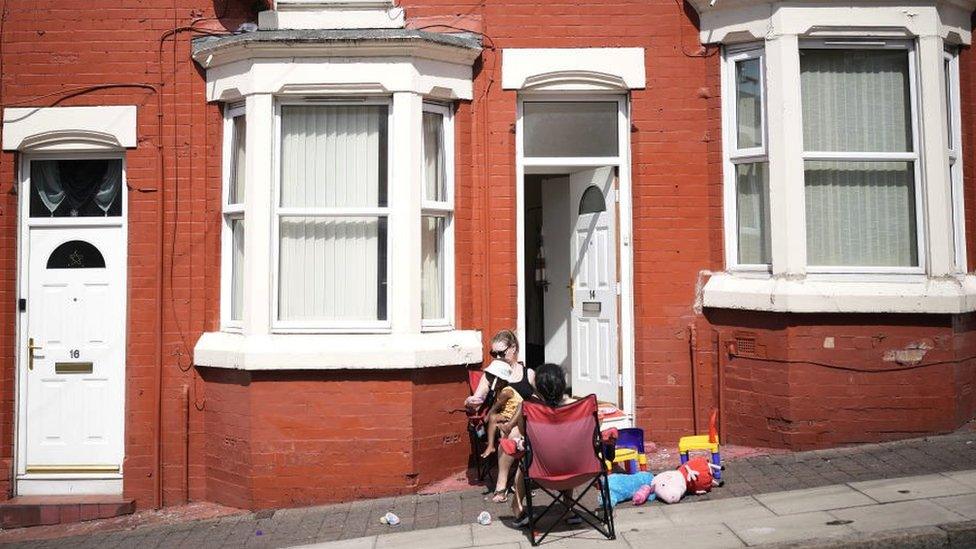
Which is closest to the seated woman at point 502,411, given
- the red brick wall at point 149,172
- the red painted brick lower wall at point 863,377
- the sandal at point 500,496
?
the sandal at point 500,496

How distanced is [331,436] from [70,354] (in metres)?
2.63

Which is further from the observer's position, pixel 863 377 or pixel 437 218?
pixel 437 218

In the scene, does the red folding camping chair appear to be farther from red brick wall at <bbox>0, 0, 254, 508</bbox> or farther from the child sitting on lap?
red brick wall at <bbox>0, 0, 254, 508</bbox>

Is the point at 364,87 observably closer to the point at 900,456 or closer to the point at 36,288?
the point at 36,288

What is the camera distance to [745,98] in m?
7.78

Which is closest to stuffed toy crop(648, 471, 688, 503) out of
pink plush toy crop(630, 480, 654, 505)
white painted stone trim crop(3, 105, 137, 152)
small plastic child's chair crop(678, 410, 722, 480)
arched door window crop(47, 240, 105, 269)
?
pink plush toy crop(630, 480, 654, 505)

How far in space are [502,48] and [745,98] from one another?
2231 mm

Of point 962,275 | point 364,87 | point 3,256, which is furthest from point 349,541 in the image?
point 962,275

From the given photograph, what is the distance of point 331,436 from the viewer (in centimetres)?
714

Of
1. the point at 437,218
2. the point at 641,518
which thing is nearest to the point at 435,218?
the point at 437,218

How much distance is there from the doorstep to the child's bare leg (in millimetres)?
3197

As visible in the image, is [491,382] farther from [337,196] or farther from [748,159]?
[748,159]

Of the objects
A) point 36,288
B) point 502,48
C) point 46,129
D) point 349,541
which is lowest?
point 349,541

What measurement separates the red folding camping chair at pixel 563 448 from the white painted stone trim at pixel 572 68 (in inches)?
130
